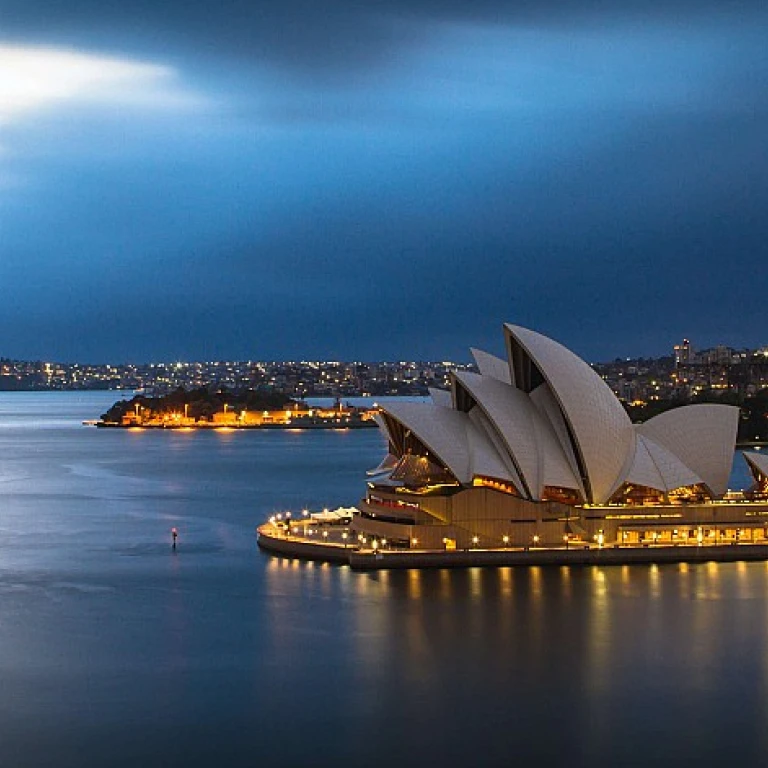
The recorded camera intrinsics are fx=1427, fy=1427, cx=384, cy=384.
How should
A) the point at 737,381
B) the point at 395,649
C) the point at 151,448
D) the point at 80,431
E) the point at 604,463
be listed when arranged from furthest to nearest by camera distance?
the point at 737,381
the point at 80,431
the point at 151,448
the point at 604,463
the point at 395,649

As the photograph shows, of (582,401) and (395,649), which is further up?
(582,401)

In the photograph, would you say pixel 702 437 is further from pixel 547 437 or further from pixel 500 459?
pixel 500 459

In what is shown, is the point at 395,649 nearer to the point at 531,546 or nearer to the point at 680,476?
the point at 531,546

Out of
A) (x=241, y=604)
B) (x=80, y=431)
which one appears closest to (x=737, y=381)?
(x=80, y=431)

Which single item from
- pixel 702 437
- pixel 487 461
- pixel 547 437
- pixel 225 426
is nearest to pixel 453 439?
pixel 487 461

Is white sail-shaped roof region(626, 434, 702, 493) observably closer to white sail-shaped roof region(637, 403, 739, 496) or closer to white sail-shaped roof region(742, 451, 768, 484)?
white sail-shaped roof region(637, 403, 739, 496)
